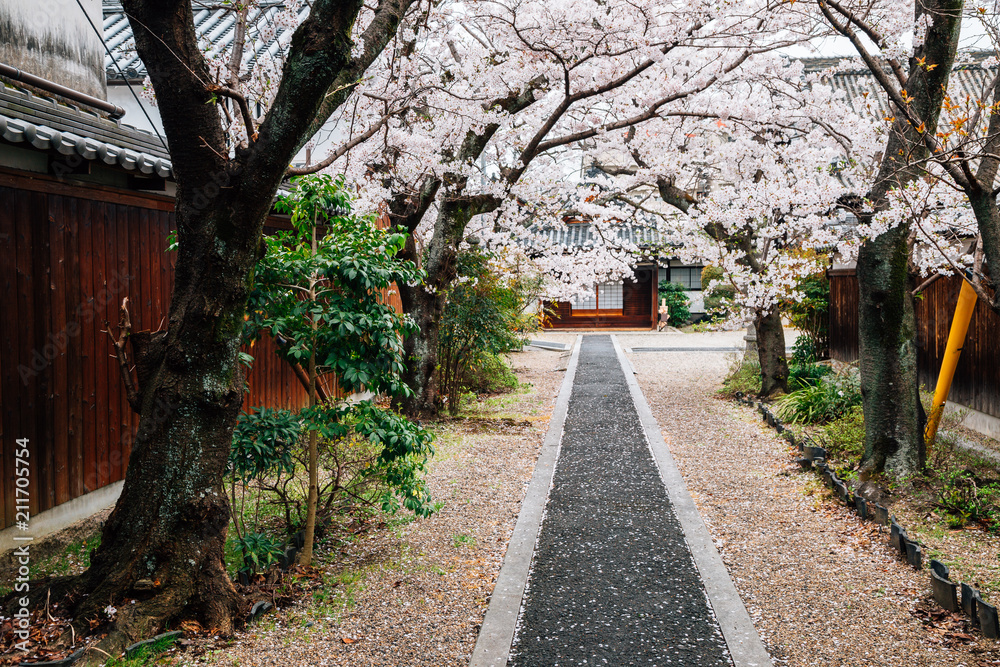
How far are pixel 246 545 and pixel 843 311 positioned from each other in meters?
11.4


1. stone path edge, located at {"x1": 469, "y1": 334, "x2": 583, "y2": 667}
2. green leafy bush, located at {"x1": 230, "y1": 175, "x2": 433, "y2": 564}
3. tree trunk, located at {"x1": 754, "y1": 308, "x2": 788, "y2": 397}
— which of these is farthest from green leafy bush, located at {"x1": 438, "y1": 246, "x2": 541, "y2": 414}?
green leafy bush, located at {"x1": 230, "y1": 175, "x2": 433, "y2": 564}

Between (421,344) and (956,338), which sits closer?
(956,338)

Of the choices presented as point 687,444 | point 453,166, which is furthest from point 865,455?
point 453,166

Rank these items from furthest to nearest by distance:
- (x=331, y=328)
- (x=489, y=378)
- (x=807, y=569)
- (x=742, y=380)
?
(x=489, y=378)
(x=742, y=380)
(x=807, y=569)
(x=331, y=328)

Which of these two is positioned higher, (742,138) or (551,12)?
(551,12)

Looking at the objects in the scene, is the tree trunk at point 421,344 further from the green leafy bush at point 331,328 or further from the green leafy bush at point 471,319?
the green leafy bush at point 331,328

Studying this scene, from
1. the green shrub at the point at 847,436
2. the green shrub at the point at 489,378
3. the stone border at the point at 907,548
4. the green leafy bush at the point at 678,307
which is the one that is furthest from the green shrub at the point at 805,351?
the green leafy bush at the point at 678,307

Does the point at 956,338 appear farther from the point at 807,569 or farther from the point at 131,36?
the point at 131,36

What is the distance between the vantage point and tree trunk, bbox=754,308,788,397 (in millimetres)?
10461

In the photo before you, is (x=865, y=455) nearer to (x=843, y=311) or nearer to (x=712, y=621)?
(x=712, y=621)

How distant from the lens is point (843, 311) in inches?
466

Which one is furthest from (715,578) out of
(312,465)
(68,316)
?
(68,316)

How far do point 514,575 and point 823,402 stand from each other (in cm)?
604

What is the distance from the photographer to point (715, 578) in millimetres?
4215
